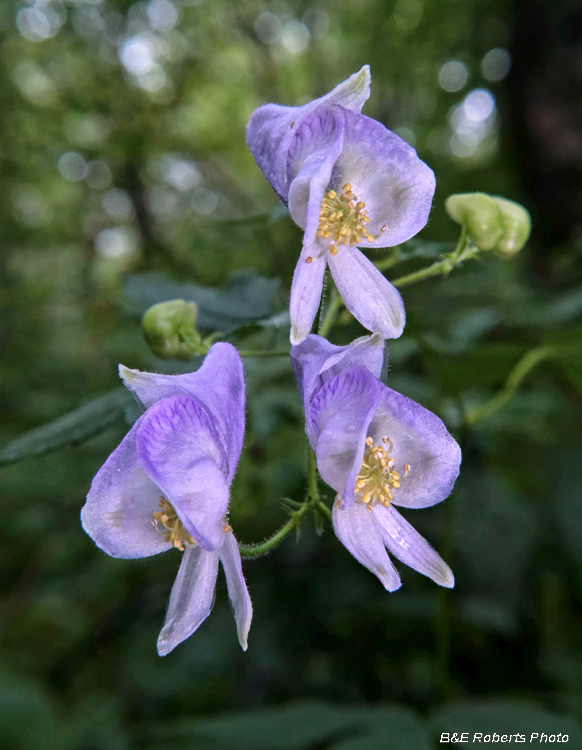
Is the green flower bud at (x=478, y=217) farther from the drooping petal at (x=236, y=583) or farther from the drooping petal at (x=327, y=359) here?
the drooping petal at (x=236, y=583)

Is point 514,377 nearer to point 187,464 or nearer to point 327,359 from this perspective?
point 327,359

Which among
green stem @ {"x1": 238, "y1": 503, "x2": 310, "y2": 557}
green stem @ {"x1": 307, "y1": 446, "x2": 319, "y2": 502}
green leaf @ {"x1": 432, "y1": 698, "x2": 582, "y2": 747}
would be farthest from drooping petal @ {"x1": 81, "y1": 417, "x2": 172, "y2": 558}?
green leaf @ {"x1": 432, "y1": 698, "x2": 582, "y2": 747}

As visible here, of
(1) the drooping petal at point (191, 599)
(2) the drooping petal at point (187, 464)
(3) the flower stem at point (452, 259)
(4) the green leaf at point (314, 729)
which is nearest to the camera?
(2) the drooping petal at point (187, 464)

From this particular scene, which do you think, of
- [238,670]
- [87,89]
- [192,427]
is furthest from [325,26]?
[192,427]

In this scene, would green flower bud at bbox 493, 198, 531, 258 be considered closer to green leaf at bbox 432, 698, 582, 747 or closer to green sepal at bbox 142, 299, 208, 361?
green sepal at bbox 142, 299, 208, 361

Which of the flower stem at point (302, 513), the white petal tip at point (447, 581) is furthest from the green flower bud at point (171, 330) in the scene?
the white petal tip at point (447, 581)

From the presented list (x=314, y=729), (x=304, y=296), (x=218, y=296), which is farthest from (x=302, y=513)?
(x=314, y=729)
